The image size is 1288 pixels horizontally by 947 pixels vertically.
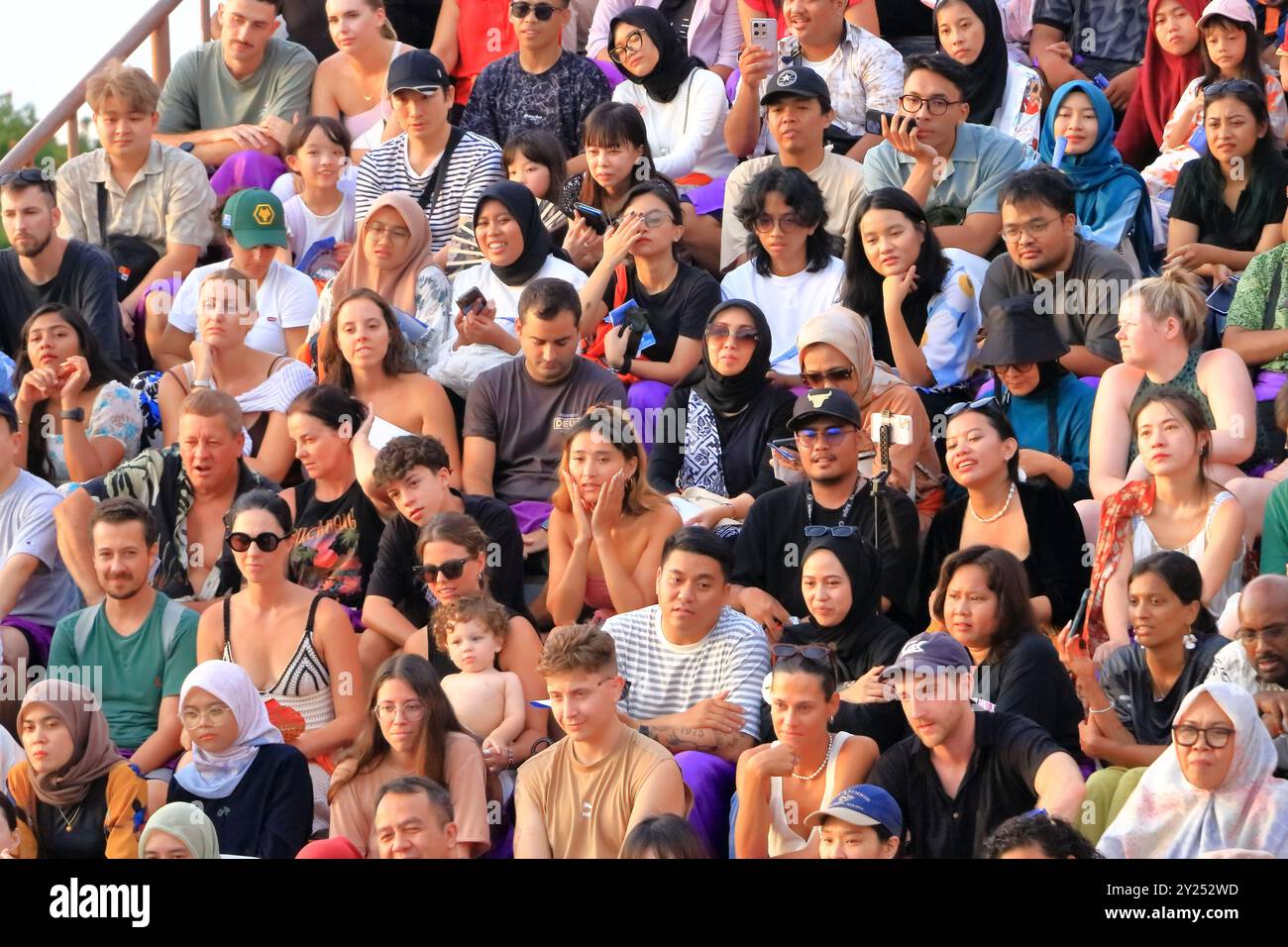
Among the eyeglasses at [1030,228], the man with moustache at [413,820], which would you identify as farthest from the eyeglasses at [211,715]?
the eyeglasses at [1030,228]

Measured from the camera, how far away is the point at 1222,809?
256 inches

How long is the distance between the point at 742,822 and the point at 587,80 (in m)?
4.72

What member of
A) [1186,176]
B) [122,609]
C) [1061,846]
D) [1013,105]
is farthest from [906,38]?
[1061,846]

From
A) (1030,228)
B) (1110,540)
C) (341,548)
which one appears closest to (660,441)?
(341,548)

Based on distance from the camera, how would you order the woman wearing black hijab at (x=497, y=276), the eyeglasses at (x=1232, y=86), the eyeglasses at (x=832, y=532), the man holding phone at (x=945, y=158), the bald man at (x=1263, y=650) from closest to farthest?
the bald man at (x=1263, y=650), the eyeglasses at (x=832, y=532), the woman wearing black hijab at (x=497, y=276), the eyeglasses at (x=1232, y=86), the man holding phone at (x=945, y=158)

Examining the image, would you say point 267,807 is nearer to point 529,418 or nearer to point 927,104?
point 529,418

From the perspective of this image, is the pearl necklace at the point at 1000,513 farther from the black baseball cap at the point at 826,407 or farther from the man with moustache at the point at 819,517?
the black baseball cap at the point at 826,407

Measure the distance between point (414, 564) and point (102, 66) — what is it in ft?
13.6

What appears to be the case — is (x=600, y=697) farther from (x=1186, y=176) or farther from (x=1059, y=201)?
(x=1186, y=176)

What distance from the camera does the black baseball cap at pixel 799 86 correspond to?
32.0 ft

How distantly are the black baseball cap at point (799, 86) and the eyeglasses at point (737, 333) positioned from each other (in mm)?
1544

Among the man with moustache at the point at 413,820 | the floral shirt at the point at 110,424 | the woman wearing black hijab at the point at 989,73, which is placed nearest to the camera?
the man with moustache at the point at 413,820

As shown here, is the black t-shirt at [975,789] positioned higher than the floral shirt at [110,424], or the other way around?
the floral shirt at [110,424]

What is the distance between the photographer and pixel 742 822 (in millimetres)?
6898
